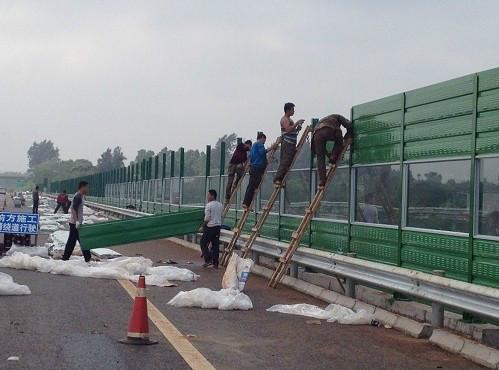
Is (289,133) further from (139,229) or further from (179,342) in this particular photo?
(179,342)

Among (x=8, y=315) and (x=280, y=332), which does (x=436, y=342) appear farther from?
(x=8, y=315)

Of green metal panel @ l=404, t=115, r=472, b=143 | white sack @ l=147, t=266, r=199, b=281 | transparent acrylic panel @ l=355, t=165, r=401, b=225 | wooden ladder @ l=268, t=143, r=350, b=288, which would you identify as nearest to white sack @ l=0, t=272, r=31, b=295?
white sack @ l=147, t=266, r=199, b=281

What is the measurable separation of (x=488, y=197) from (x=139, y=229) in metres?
11.6

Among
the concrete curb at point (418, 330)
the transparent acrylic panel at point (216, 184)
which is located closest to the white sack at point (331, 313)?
the concrete curb at point (418, 330)

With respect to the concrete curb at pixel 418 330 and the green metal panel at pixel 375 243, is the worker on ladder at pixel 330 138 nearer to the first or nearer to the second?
the green metal panel at pixel 375 243

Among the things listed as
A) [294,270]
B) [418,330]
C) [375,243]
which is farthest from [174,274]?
[418,330]

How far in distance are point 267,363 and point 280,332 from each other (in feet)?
6.37

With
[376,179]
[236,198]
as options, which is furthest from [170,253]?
[376,179]

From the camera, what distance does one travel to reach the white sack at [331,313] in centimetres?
1097

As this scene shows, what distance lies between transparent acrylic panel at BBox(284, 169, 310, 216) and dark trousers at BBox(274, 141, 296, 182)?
21 centimetres

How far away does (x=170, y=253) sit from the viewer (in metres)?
23.8

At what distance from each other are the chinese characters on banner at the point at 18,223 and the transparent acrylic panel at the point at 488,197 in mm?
13613

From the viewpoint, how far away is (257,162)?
18.6 metres

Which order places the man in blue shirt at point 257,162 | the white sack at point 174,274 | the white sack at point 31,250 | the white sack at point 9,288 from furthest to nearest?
the white sack at point 31,250, the man in blue shirt at point 257,162, the white sack at point 174,274, the white sack at point 9,288
